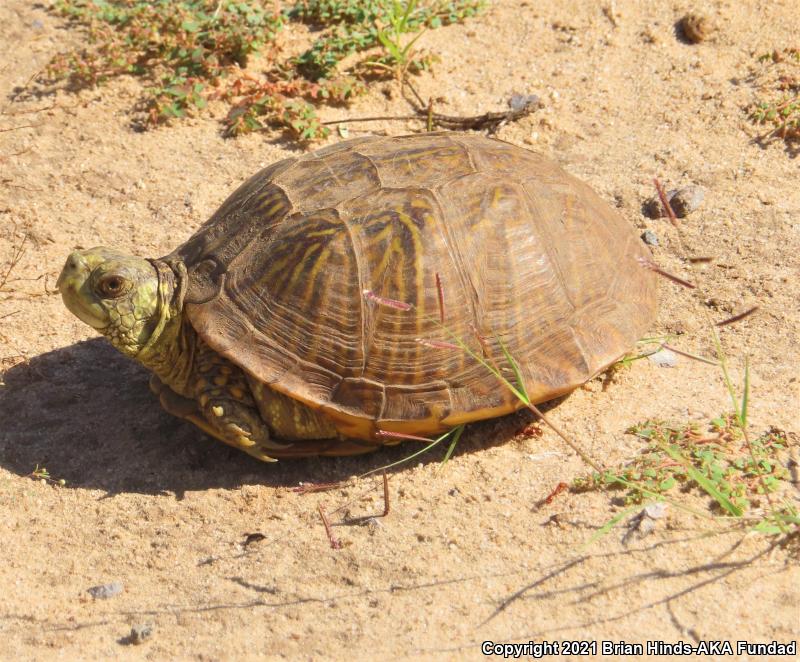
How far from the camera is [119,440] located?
431 centimetres

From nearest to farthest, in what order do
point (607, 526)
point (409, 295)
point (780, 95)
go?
point (607, 526) < point (409, 295) < point (780, 95)

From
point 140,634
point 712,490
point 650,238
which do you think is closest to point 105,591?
point 140,634

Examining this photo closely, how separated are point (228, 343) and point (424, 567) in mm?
1281

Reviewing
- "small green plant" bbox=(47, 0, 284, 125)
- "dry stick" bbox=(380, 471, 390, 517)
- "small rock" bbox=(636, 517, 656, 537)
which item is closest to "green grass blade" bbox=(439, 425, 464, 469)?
"dry stick" bbox=(380, 471, 390, 517)

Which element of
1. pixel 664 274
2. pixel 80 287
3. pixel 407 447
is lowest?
pixel 407 447

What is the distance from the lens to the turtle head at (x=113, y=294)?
389 cm

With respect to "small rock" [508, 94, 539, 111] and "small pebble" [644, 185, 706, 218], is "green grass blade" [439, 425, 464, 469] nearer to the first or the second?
"small pebble" [644, 185, 706, 218]

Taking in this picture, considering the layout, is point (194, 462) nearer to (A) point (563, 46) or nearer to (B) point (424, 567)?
(B) point (424, 567)

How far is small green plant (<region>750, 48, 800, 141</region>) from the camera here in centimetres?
559

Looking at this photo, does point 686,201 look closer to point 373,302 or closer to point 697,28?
point 697,28

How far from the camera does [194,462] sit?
4.19 m

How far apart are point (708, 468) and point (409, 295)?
55.6 inches

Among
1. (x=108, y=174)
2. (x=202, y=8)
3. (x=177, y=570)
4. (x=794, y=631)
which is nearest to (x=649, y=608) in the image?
(x=794, y=631)

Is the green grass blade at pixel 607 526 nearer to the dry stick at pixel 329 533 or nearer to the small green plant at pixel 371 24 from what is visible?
the dry stick at pixel 329 533
